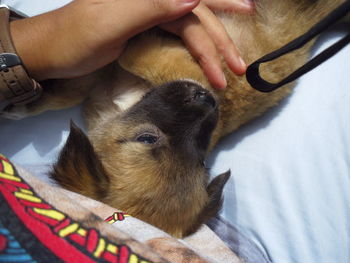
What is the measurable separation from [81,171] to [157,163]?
340 millimetres

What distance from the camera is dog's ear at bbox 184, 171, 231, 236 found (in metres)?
1.83

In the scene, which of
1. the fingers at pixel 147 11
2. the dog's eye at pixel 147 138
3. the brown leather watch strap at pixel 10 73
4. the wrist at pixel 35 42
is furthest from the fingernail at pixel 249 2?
the brown leather watch strap at pixel 10 73

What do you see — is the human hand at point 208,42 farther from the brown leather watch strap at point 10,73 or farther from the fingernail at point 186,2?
the brown leather watch strap at point 10,73

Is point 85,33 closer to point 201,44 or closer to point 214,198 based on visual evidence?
point 201,44

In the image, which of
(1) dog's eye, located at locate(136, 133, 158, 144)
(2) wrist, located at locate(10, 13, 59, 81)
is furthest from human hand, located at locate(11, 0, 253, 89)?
(1) dog's eye, located at locate(136, 133, 158, 144)

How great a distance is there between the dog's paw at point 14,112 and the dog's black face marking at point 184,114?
69cm

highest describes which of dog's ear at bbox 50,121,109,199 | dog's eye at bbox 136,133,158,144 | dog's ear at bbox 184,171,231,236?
dog's eye at bbox 136,133,158,144

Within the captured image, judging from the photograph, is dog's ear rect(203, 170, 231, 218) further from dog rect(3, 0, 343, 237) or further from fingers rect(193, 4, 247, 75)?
fingers rect(193, 4, 247, 75)

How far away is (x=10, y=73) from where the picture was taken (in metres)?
1.70

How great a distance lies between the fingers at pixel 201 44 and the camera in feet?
5.56

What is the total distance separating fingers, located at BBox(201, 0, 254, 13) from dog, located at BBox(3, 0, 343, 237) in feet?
0.13

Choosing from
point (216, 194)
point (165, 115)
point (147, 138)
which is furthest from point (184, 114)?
point (216, 194)

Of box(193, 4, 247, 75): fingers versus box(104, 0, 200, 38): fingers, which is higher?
box(104, 0, 200, 38): fingers

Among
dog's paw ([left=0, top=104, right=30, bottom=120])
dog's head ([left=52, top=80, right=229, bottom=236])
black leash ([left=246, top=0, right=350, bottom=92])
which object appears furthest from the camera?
dog's paw ([left=0, top=104, right=30, bottom=120])
